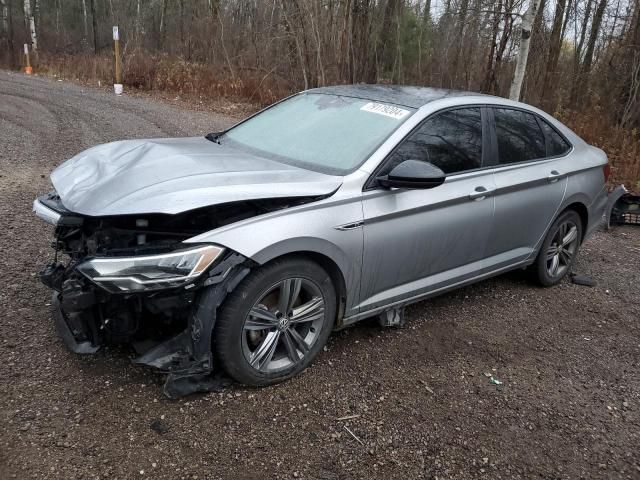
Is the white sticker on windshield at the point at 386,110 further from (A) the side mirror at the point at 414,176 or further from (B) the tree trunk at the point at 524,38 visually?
(B) the tree trunk at the point at 524,38

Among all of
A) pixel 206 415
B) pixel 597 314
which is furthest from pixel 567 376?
pixel 206 415

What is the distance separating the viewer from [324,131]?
3766 millimetres

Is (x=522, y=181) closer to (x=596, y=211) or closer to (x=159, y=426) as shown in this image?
(x=596, y=211)

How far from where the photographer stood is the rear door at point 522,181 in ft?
13.7

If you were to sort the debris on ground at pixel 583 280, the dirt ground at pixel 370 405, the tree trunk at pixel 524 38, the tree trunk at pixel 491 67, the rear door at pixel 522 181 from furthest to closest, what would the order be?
the tree trunk at pixel 491 67
the tree trunk at pixel 524 38
the debris on ground at pixel 583 280
the rear door at pixel 522 181
the dirt ground at pixel 370 405

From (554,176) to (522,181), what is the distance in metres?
0.47

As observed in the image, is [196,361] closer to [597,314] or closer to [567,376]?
[567,376]

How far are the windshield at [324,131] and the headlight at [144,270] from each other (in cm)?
110

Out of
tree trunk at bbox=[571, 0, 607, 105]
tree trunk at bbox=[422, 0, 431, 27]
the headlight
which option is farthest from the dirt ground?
tree trunk at bbox=[422, 0, 431, 27]

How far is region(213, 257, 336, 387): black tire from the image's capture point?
2822 mm

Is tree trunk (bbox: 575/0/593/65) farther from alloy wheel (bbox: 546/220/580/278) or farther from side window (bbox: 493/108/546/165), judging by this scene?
side window (bbox: 493/108/546/165)

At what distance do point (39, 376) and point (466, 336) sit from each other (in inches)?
110

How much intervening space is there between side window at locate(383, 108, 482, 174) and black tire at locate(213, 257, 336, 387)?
0.89 metres

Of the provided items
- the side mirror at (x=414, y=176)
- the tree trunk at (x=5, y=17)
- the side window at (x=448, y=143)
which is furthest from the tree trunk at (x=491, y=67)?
the tree trunk at (x=5, y=17)
